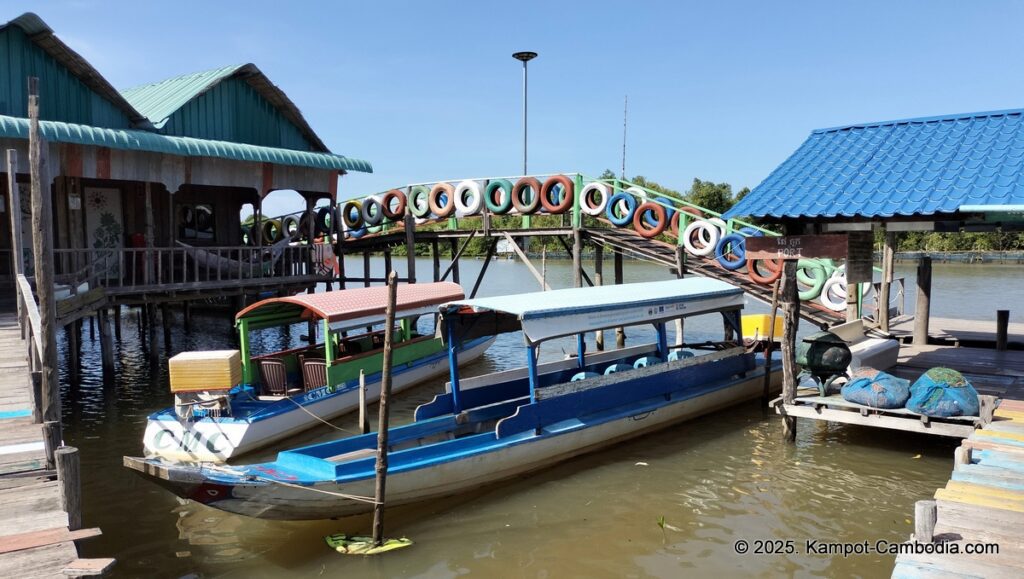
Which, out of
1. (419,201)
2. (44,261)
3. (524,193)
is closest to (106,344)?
(44,261)

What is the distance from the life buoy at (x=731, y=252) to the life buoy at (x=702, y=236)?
172 millimetres

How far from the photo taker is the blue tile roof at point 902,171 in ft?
30.5

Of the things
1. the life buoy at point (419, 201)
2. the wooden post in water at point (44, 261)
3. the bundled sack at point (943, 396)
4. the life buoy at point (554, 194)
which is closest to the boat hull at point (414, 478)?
the wooden post in water at point (44, 261)

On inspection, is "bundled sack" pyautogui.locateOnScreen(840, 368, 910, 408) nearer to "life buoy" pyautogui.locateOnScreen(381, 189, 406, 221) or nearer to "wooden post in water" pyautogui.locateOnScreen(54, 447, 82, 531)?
"wooden post in water" pyautogui.locateOnScreen(54, 447, 82, 531)

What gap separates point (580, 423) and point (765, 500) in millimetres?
2756

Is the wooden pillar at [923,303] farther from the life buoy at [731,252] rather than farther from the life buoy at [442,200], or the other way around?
the life buoy at [442,200]

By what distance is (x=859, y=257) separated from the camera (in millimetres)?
10836

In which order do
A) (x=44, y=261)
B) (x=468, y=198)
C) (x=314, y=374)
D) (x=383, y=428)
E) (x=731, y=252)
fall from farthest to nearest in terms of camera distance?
(x=468, y=198) → (x=731, y=252) → (x=314, y=374) → (x=44, y=261) → (x=383, y=428)

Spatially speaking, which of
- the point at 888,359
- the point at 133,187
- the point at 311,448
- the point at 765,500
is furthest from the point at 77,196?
the point at 888,359

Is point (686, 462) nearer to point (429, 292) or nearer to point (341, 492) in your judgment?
point (341, 492)

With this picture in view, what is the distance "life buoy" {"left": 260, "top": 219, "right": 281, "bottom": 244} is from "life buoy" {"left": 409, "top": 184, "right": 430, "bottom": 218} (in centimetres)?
567

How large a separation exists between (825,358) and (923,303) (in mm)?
5315

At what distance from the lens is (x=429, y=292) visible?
1633cm

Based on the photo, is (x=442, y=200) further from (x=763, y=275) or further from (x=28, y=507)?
(x=28, y=507)
